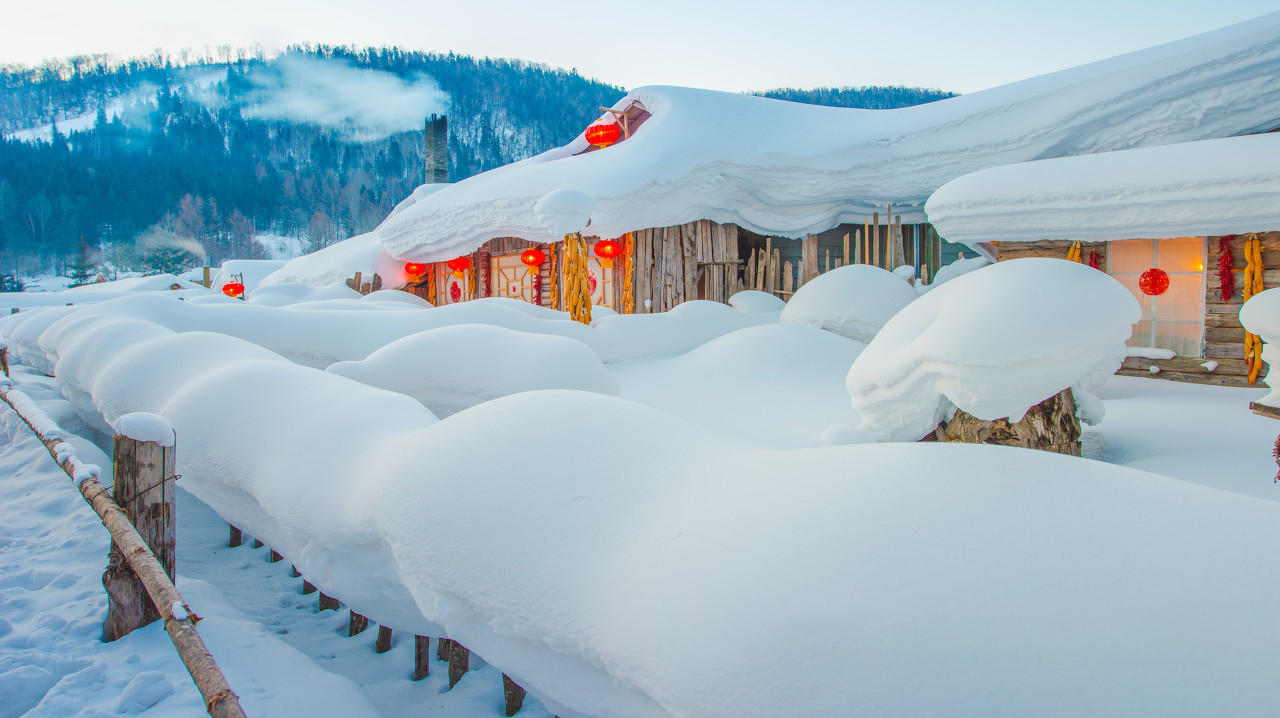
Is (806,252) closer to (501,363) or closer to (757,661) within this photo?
(501,363)

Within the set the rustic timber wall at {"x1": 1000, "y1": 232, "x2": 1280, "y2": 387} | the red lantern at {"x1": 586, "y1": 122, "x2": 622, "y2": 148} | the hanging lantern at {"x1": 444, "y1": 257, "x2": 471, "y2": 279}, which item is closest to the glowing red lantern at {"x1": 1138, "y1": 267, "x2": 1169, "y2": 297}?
the rustic timber wall at {"x1": 1000, "y1": 232, "x2": 1280, "y2": 387}

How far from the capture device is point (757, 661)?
4.71 feet

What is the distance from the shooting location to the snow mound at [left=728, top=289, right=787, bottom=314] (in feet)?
33.2

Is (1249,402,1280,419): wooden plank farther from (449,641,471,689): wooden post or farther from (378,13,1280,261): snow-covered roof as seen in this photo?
(449,641,471,689): wooden post

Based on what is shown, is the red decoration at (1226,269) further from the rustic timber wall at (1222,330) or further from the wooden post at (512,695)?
the wooden post at (512,695)

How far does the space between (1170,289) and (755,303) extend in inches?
204

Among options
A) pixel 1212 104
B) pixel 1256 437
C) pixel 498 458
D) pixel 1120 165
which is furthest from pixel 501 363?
pixel 1212 104

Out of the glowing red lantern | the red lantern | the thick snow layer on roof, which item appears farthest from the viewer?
the red lantern

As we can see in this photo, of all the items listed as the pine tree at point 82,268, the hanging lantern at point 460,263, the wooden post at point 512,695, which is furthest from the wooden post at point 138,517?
the pine tree at point 82,268

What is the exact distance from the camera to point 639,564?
175 cm

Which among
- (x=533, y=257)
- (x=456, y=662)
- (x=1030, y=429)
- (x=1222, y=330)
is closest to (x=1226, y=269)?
(x=1222, y=330)

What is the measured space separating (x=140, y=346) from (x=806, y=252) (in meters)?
10.1

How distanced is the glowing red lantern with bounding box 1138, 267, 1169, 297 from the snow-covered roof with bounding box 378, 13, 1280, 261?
3099 mm

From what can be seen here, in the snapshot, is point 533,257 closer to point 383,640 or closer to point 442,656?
point 383,640
